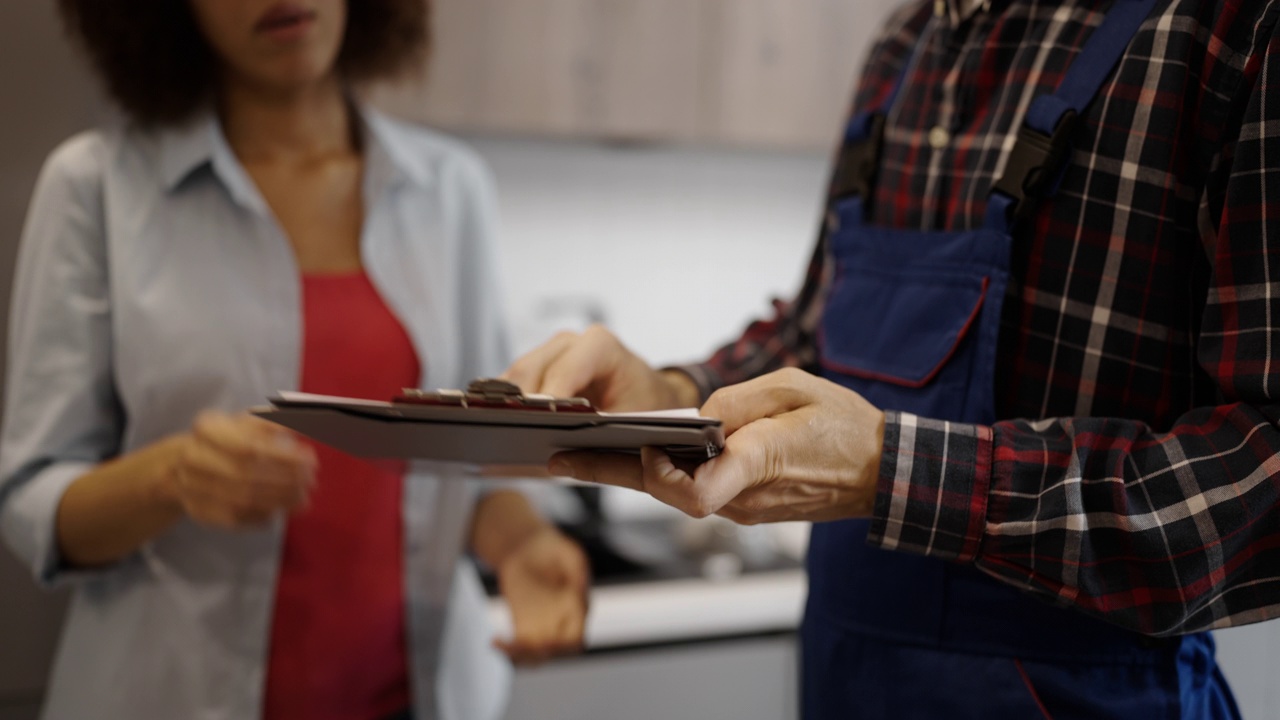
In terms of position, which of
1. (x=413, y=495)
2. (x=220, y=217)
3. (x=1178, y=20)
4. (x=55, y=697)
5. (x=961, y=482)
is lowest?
(x=55, y=697)

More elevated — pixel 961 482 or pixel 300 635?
pixel 961 482

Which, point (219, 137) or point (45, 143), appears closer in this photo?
point (219, 137)

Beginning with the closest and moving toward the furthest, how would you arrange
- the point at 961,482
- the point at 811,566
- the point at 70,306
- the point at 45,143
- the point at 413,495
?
the point at 961,482, the point at 811,566, the point at 70,306, the point at 413,495, the point at 45,143

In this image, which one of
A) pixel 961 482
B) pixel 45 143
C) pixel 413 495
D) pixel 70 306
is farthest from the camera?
pixel 45 143

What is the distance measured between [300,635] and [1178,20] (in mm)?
1094

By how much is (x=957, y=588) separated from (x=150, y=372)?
91cm

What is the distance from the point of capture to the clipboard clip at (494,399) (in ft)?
1.90

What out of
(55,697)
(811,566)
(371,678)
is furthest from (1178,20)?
(55,697)

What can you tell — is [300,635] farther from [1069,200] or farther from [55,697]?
[1069,200]

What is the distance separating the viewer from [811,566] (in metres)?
0.93

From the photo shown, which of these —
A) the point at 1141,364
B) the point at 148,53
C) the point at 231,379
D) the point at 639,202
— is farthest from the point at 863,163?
the point at 639,202

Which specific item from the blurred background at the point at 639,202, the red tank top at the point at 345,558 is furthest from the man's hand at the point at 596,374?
the blurred background at the point at 639,202

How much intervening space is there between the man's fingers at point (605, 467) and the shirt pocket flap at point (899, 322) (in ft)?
0.98

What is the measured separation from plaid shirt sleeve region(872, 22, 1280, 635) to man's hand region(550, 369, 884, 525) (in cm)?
2
